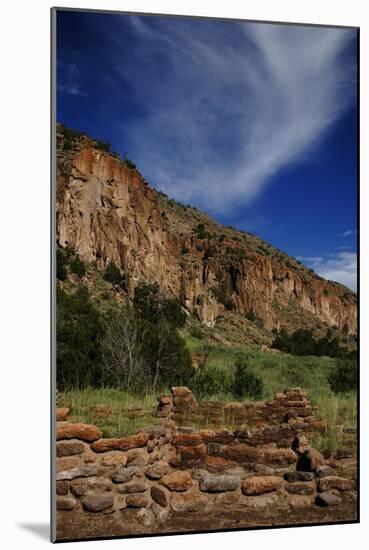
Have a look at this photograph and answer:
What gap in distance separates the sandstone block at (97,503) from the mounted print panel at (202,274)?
11 millimetres

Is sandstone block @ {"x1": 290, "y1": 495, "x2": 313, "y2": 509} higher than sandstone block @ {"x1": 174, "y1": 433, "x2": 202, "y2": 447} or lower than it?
lower

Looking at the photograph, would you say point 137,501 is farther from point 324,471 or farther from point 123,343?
point 324,471

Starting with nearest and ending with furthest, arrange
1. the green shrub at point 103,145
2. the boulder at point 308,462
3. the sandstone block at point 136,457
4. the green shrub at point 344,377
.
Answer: the sandstone block at point 136,457
the green shrub at point 103,145
the boulder at point 308,462
the green shrub at point 344,377

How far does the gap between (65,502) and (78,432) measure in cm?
56

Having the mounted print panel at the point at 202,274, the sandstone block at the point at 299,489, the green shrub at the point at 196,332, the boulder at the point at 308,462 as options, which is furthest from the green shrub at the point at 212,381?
the sandstone block at the point at 299,489

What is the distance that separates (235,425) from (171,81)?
9.98 feet

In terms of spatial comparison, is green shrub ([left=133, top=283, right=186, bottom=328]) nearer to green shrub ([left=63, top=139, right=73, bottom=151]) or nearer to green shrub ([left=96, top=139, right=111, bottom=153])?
green shrub ([left=96, top=139, right=111, bottom=153])

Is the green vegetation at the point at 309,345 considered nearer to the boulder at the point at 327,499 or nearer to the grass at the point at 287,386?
the grass at the point at 287,386

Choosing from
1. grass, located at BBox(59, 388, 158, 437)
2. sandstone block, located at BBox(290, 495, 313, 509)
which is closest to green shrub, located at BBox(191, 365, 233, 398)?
grass, located at BBox(59, 388, 158, 437)

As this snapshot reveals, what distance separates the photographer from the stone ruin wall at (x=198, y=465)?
22.9ft

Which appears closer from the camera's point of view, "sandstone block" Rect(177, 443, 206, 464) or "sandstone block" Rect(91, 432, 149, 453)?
"sandstone block" Rect(91, 432, 149, 453)

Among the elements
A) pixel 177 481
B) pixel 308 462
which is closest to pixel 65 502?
pixel 177 481

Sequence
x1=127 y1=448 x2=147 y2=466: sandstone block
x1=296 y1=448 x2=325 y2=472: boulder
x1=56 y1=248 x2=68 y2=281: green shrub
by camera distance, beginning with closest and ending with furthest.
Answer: x1=56 y1=248 x2=68 y2=281: green shrub, x1=127 y1=448 x2=147 y2=466: sandstone block, x1=296 y1=448 x2=325 y2=472: boulder

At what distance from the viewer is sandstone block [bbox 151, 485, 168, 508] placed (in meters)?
7.14
